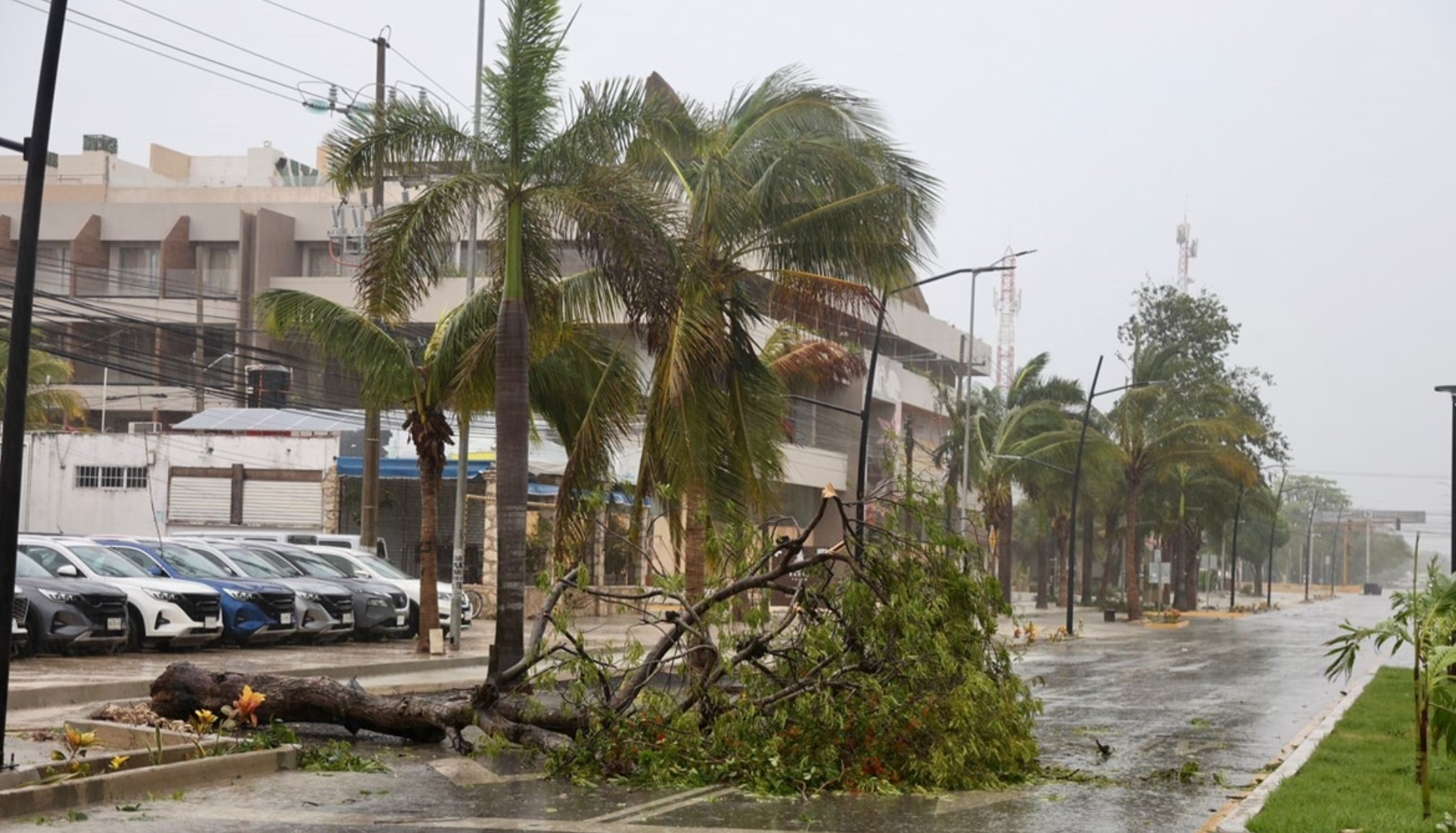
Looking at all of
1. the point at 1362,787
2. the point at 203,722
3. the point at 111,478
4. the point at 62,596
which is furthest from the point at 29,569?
the point at 111,478

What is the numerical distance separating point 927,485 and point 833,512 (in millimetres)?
45102

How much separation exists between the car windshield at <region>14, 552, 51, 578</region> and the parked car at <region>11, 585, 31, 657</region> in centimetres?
48

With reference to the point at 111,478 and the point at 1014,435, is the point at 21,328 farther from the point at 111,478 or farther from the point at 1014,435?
the point at 1014,435

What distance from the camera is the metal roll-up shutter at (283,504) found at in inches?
1876

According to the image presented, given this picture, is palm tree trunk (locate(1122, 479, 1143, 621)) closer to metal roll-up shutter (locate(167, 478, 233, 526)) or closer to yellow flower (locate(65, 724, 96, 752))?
metal roll-up shutter (locate(167, 478, 233, 526))

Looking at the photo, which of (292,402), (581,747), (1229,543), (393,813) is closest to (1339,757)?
(581,747)

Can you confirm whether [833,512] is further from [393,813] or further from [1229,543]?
[1229,543]

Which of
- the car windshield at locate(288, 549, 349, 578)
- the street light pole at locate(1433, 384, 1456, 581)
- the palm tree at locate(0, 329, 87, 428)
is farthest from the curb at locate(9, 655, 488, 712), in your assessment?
the palm tree at locate(0, 329, 87, 428)

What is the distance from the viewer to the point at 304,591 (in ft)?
94.5

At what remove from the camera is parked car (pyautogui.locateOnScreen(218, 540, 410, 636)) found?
30.5 m

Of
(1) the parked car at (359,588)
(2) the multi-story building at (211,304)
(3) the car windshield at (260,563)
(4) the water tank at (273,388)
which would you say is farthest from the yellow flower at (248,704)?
(2) the multi-story building at (211,304)

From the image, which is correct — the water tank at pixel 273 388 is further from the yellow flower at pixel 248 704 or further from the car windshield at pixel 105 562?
the yellow flower at pixel 248 704

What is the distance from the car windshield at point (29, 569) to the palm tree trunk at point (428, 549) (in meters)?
6.63

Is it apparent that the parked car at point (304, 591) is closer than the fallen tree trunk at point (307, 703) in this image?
No
